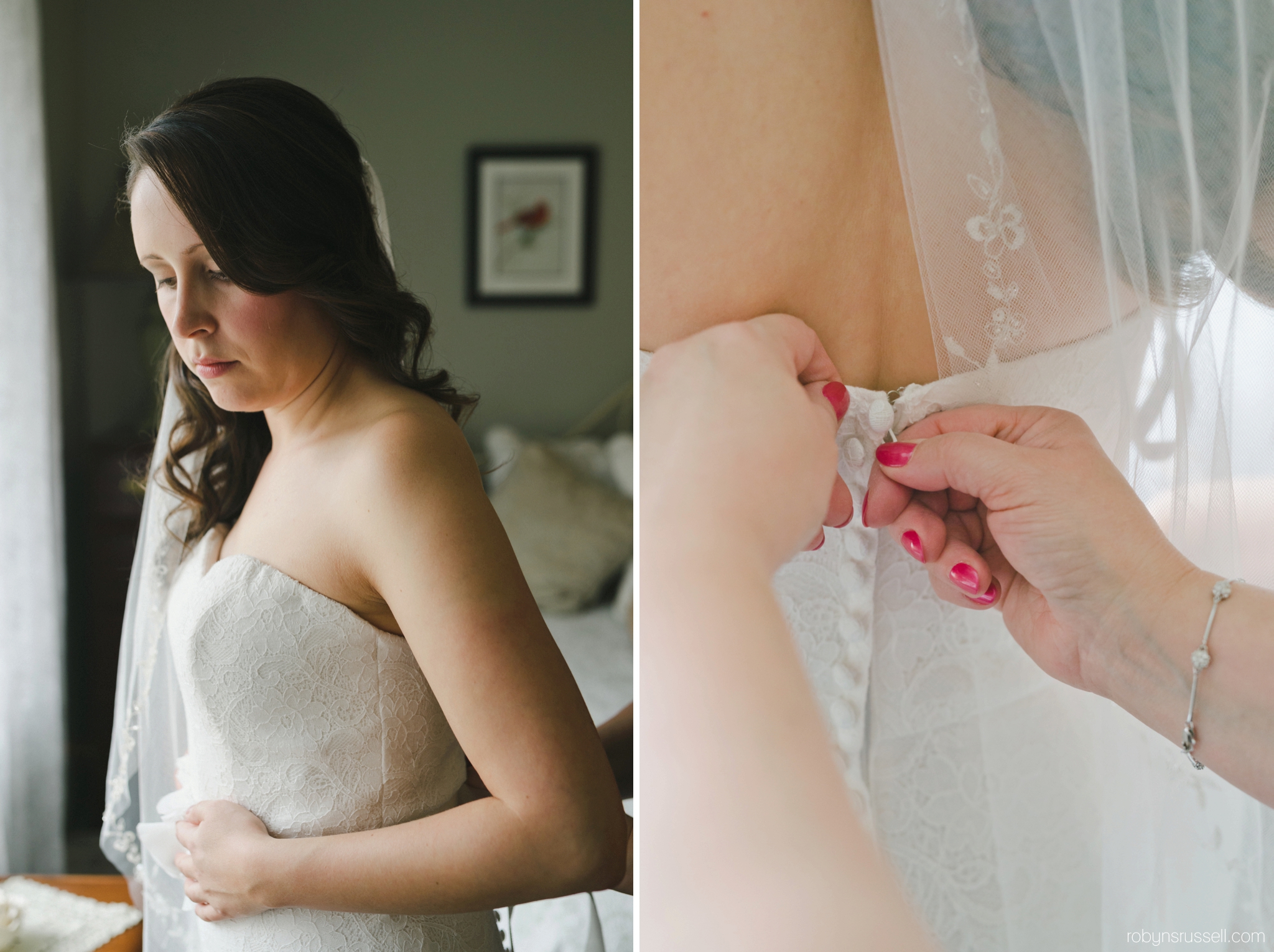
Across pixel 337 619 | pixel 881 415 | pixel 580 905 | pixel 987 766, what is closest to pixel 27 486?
pixel 337 619

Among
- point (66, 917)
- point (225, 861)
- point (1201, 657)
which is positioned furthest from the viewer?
point (66, 917)

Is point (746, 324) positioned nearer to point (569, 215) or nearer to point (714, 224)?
point (714, 224)

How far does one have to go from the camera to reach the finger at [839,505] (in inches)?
20.0

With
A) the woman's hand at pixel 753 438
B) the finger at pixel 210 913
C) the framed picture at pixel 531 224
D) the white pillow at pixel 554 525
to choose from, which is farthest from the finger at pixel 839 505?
the finger at pixel 210 913

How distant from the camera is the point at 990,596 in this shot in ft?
1.69

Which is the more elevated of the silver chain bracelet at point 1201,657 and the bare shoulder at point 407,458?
the bare shoulder at point 407,458

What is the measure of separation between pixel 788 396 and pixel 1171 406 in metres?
0.26

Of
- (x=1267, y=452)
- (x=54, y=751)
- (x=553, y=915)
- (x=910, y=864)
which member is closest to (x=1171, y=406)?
(x=1267, y=452)

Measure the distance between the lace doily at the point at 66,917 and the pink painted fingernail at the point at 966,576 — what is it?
0.78 meters

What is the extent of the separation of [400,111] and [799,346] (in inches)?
15.7

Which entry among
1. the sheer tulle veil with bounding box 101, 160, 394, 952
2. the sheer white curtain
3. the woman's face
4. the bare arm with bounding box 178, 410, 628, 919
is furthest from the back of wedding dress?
the sheer white curtain

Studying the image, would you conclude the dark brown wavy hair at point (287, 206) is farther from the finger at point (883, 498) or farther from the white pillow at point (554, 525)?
the finger at point (883, 498)

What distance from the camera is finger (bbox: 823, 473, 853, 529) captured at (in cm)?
51

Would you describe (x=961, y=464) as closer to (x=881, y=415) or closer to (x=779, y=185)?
(x=881, y=415)
